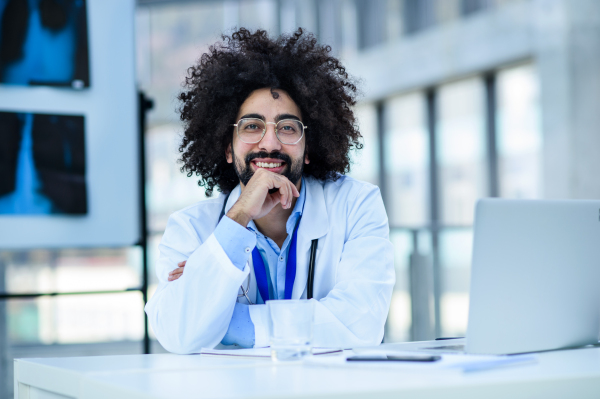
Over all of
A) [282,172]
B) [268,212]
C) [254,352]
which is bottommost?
[254,352]

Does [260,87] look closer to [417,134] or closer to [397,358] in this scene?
[397,358]

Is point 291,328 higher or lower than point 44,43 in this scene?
lower

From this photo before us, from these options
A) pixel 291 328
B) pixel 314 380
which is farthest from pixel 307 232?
pixel 314 380

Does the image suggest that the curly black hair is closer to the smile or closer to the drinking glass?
the smile

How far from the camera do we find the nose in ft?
6.66

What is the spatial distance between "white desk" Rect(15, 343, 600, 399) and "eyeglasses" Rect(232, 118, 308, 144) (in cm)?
99

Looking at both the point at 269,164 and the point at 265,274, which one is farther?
the point at 269,164

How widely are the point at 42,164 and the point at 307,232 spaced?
1.18 m

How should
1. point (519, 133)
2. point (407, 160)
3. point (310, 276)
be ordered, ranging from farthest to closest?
point (407, 160), point (519, 133), point (310, 276)

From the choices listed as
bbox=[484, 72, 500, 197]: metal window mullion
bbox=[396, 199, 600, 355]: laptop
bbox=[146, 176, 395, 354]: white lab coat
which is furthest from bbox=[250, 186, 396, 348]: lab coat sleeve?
bbox=[484, 72, 500, 197]: metal window mullion

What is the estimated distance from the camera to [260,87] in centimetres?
220

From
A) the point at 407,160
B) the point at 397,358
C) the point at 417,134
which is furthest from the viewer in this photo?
the point at 407,160

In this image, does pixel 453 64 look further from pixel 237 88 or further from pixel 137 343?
pixel 237 88

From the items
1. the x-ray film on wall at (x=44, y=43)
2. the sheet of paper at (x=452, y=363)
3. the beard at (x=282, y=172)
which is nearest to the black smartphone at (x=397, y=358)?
the sheet of paper at (x=452, y=363)
